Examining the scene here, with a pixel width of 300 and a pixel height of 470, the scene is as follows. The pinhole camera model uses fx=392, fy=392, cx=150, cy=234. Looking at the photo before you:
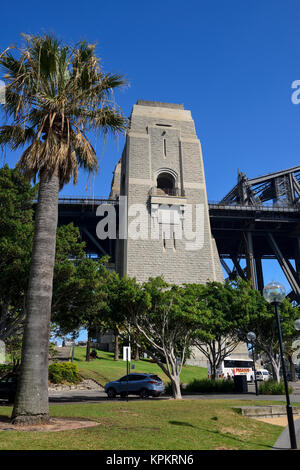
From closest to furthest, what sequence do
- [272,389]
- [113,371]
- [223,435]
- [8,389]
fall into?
1. [223,435]
2. [8,389]
3. [272,389]
4. [113,371]

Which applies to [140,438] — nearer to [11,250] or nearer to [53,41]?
[53,41]

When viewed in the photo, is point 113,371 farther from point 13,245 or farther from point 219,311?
point 13,245

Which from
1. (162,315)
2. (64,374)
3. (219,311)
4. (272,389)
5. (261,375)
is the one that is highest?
(219,311)

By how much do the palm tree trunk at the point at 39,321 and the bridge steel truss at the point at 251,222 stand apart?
43.9 meters

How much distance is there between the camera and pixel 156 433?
31.7ft

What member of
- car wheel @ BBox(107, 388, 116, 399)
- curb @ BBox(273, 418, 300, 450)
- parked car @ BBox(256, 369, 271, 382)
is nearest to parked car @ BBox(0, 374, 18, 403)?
car wheel @ BBox(107, 388, 116, 399)

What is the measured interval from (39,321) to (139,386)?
15412 millimetres

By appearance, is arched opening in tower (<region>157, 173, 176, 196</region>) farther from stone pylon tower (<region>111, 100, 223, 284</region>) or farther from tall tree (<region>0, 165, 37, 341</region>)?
tall tree (<region>0, 165, 37, 341</region>)

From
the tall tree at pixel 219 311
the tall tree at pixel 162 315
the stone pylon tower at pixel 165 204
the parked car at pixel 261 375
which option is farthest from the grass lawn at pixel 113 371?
the tall tree at pixel 162 315

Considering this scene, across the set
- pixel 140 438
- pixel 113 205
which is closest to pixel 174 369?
pixel 140 438

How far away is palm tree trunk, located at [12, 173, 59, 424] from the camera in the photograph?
10148 mm

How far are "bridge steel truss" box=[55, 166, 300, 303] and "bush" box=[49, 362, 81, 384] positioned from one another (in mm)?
27763

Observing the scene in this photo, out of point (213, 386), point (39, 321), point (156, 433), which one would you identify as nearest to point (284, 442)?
point (156, 433)

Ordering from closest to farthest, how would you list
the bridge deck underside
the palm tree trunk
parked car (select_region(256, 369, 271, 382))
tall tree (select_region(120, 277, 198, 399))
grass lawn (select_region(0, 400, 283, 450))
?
grass lawn (select_region(0, 400, 283, 450)), the palm tree trunk, tall tree (select_region(120, 277, 198, 399)), parked car (select_region(256, 369, 271, 382)), the bridge deck underside
